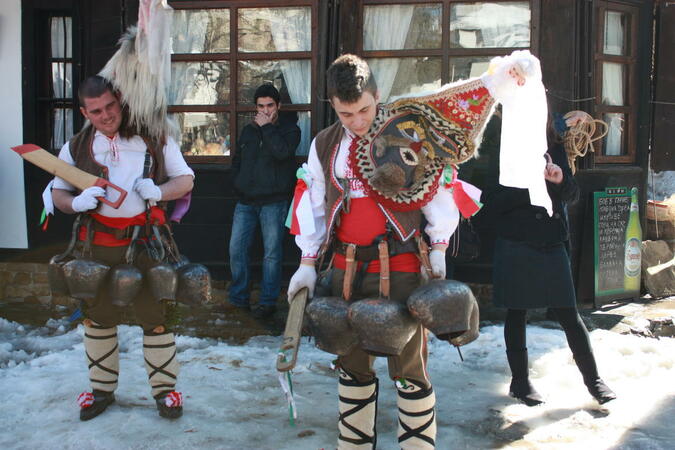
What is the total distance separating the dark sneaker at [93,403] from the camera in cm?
353

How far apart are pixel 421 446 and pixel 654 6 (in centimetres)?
497

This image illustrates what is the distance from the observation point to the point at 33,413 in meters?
3.62

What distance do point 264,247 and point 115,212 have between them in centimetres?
222

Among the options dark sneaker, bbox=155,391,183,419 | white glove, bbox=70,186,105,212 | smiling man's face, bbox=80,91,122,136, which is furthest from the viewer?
dark sneaker, bbox=155,391,183,419

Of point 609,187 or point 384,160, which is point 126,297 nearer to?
point 384,160

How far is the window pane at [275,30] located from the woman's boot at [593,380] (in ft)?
11.0

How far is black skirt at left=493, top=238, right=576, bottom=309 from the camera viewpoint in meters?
3.65

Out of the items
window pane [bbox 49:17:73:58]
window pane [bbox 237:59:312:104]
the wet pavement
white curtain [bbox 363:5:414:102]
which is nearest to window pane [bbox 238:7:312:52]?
window pane [bbox 237:59:312:104]

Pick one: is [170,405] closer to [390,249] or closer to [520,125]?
[390,249]

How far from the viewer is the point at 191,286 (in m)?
3.52

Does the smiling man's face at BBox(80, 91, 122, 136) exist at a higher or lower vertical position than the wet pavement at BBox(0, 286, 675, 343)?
higher

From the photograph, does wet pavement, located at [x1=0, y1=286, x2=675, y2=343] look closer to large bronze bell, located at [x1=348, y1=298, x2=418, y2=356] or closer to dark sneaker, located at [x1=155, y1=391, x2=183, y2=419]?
dark sneaker, located at [x1=155, y1=391, x2=183, y2=419]

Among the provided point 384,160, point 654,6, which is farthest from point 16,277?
point 654,6

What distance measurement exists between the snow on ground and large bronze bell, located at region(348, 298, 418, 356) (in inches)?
34.4
